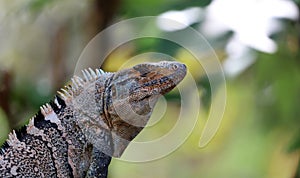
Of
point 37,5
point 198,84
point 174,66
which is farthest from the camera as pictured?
point 37,5

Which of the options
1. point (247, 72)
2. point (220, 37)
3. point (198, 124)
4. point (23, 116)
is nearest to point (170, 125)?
point (198, 124)

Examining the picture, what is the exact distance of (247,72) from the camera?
119 inches

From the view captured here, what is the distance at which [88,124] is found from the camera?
151 centimetres

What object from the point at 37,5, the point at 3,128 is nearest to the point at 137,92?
the point at 3,128

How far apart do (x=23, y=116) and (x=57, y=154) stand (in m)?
1.04

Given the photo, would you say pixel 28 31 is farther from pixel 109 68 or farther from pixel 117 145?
pixel 117 145

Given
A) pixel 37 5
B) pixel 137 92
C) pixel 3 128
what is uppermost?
pixel 37 5

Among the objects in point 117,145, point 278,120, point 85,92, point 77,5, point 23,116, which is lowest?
point 278,120

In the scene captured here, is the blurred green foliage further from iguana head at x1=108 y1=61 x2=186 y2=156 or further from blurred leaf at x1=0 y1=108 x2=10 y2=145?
iguana head at x1=108 y1=61 x2=186 y2=156

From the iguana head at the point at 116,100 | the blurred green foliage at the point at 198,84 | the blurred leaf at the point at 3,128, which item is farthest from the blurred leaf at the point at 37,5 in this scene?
the iguana head at the point at 116,100

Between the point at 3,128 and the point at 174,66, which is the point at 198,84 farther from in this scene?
the point at 174,66

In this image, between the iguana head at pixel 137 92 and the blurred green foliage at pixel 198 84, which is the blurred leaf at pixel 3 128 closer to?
the blurred green foliage at pixel 198 84

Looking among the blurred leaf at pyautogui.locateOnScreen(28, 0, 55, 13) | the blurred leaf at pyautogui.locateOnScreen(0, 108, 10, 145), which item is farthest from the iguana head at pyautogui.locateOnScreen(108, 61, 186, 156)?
the blurred leaf at pyautogui.locateOnScreen(28, 0, 55, 13)

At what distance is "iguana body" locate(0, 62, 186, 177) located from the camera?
1462 millimetres
